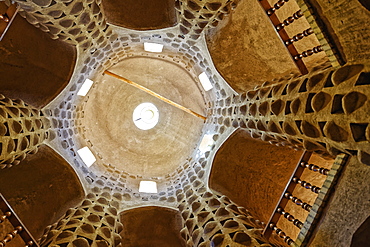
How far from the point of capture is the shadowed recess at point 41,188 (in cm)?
812

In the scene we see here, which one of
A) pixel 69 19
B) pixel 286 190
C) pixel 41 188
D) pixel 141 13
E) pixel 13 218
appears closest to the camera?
pixel 13 218

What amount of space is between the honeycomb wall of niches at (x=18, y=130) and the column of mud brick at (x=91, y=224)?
5.95ft

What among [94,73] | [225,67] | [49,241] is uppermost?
[225,67]

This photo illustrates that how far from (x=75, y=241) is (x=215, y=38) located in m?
6.09

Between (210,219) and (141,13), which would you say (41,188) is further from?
(141,13)

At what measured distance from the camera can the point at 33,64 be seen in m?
7.90

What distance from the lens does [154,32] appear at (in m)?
8.85

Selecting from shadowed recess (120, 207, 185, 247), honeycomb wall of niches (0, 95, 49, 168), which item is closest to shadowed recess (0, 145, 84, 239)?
honeycomb wall of niches (0, 95, 49, 168)

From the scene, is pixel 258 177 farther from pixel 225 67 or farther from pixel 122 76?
pixel 122 76

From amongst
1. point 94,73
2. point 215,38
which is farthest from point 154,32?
point 94,73

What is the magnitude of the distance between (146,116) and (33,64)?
20.5 feet

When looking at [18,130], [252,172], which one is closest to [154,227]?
[252,172]

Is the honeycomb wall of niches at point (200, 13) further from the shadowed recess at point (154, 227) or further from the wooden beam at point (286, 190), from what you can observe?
the shadowed recess at point (154, 227)

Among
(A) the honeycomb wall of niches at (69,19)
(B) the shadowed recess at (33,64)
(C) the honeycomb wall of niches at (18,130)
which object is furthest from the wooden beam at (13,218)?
(A) the honeycomb wall of niches at (69,19)
